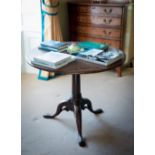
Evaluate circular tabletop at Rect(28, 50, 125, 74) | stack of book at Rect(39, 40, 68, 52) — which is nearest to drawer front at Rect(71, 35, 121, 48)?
stack of book at Rect(39, 40, 68, 52)

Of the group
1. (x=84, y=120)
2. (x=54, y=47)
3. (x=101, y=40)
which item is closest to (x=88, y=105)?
(x=84, y=120)

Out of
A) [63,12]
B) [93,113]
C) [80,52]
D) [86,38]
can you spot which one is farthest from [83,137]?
[63,12]

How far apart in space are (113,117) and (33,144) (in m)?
0.84

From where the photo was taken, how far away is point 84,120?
2189mm

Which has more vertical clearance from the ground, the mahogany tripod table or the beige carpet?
the mahogany tripod table

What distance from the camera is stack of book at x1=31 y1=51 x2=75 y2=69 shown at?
61.4 inches

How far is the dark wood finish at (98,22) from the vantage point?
2.96 m

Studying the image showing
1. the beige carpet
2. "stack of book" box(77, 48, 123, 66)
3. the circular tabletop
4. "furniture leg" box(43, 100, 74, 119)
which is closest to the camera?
the circular tabletop

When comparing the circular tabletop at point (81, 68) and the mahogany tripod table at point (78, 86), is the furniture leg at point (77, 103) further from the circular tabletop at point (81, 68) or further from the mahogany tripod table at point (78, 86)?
the circular tabletop at point (81, 68)

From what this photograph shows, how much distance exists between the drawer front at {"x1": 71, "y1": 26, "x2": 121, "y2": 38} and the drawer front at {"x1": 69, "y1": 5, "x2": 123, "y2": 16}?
220 millimetres

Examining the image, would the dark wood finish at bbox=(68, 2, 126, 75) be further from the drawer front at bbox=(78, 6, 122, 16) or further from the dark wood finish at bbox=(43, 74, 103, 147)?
the dark wood finish at bbox=(43, 74, 103, 147)

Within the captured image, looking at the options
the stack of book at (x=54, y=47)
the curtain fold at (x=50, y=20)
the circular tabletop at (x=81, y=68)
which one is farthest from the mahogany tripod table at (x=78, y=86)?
the curtain fold at (x=50, y=20)

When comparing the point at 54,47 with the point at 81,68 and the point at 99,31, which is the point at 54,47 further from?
the point at 99,31
